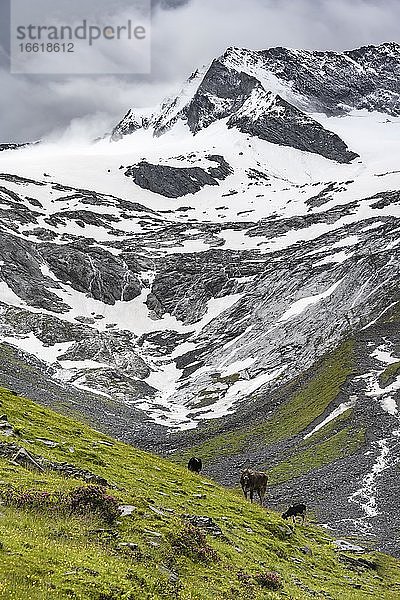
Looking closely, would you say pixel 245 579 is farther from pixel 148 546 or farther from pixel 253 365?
pixel 253 365

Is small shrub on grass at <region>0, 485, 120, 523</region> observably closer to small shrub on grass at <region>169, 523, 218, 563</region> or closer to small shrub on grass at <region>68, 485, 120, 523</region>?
small shrub on grass at <region>68, 485, 120, 523</region>

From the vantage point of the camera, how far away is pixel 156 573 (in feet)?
55.5

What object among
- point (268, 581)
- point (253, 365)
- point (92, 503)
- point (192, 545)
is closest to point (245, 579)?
point (268, 581)

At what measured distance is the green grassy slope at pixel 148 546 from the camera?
14.7 meters

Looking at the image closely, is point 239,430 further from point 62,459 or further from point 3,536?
point 3,536

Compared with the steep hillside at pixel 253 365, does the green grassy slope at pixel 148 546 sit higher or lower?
higher

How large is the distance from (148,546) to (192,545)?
7.02ft

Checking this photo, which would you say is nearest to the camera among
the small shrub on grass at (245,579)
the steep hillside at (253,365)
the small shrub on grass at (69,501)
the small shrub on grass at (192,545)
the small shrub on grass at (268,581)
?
the small shrub on grass at (69,501)

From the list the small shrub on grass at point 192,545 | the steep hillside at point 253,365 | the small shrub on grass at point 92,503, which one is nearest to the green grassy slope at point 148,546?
the small shrub on grass at point 192,545

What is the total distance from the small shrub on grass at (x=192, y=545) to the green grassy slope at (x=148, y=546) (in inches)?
1.9

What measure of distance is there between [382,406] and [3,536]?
77.6 metres

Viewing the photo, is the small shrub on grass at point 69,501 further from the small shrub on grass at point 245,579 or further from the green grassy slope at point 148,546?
the small shrub on grass at point 245,579

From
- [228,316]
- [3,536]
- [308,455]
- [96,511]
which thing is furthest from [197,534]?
[228,316]

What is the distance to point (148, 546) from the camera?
18.5 m
